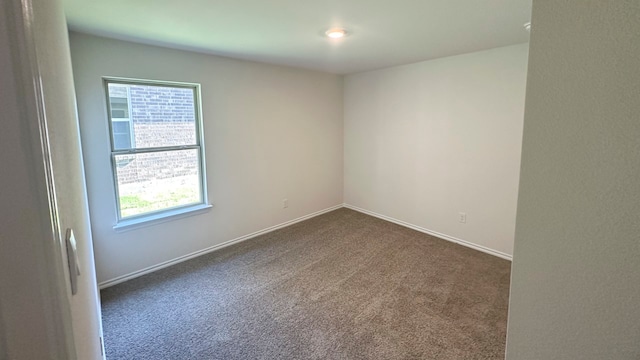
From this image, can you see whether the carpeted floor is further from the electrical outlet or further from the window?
the window

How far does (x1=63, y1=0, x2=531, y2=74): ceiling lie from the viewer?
6.56 ft

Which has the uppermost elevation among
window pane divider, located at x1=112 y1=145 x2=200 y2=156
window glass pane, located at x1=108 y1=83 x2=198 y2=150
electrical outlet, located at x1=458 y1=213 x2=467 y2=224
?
window glass pane, located at x1=108 y1=83 x2=198 y2=150

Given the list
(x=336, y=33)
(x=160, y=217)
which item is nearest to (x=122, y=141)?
(x=160, y=217)

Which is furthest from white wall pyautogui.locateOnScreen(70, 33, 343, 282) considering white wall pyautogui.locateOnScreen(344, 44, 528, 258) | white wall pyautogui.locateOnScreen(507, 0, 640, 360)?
white wall pyautogui.locateOnScreen(507, 0, 640, 360)

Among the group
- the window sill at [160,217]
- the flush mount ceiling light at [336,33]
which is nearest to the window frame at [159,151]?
the window sill at [160,217]

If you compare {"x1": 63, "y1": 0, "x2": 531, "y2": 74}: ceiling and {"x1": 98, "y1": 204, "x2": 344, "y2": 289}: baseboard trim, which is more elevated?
{"x1": 63, "y1": 0, "x2": 531, "y2": 74}: ceiling

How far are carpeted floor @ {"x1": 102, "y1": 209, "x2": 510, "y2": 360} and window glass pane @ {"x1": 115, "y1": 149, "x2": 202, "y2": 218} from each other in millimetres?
753

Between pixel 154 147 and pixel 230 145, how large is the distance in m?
0.86

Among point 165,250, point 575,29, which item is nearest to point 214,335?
point 165,250

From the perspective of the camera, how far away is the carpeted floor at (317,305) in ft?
6.89

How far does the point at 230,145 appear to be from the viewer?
3695mm

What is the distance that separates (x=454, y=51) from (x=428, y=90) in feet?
2.05

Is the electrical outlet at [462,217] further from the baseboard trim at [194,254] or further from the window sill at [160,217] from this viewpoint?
the window sill at [160,217]

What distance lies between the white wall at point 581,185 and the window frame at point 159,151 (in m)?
3.33
